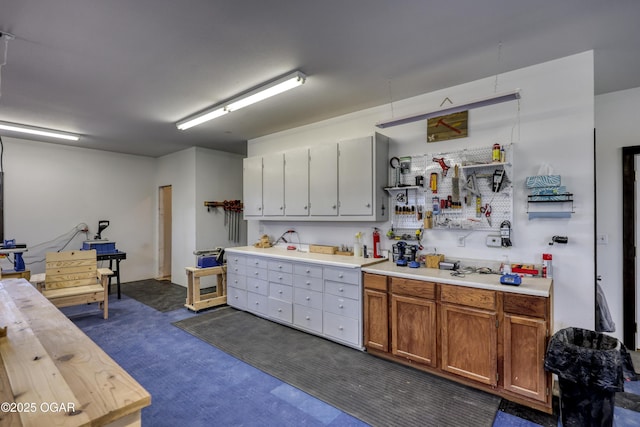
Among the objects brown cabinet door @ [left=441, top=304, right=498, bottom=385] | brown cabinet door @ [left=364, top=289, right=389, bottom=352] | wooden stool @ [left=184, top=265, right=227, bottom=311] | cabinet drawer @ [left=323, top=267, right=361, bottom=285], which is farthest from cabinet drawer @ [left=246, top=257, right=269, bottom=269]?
brown cabinet door @ [left=441, top=304, right=498, bottom=385]

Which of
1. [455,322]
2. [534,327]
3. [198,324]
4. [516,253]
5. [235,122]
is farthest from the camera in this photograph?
[235,122]

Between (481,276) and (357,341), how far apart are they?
1.39 meters

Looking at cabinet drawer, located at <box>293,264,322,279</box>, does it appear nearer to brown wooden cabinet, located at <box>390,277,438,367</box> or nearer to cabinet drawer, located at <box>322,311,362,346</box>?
cabinet drawer, located at <box>322,311,362,346</box>

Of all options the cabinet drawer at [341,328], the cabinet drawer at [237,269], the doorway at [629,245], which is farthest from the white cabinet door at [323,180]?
the doorway at [629,245]

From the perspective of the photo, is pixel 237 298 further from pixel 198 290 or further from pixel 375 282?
pixel 375 282

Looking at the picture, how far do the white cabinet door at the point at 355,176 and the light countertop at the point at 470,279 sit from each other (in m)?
0.74

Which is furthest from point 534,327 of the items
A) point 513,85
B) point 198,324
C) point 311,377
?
point 198,324

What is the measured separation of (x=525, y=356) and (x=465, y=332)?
1.39 feet

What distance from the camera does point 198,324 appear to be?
406 cm

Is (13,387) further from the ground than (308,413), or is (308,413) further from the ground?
(13,387)

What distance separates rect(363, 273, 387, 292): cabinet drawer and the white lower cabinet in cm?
8

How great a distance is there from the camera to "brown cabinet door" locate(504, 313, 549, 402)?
2.24 m

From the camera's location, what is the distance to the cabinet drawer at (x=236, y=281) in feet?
14.8

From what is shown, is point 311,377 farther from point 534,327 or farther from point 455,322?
point 534,327
